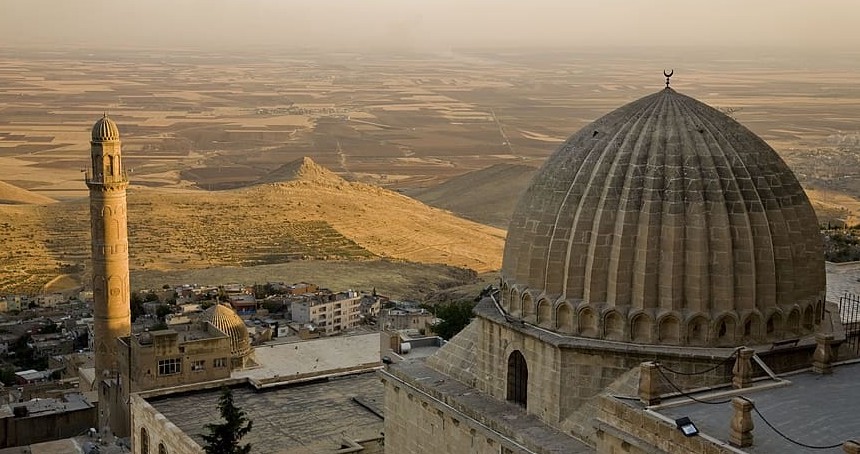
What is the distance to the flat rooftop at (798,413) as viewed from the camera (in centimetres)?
1093

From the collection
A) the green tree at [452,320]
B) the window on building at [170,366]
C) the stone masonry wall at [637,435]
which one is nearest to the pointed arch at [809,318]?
the stone masonry wall at [637,435]

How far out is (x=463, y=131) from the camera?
555 ft

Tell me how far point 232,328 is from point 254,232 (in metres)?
42.1

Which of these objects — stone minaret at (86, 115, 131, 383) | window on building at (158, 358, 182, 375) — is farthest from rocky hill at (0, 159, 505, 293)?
window on building at (158, 358, 182, 375)

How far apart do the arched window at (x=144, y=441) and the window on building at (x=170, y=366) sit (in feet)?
22.0

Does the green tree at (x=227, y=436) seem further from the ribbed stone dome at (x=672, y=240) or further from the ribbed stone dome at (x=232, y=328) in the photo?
the ribbed stone dome at (x=232, y=328)

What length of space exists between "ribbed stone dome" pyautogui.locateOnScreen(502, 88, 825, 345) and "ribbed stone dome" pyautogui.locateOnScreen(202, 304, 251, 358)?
64.5 feet

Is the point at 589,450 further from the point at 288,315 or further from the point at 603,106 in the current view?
the point at 603,106

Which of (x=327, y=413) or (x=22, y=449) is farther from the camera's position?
(x=22, y=449)

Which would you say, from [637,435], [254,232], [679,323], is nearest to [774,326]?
[679,323]

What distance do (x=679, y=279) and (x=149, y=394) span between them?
1427 cm

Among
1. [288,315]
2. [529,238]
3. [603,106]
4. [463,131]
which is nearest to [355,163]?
[463,131]

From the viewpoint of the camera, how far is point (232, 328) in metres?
33.1

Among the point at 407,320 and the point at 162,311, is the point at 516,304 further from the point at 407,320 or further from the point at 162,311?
the point at 162,311
